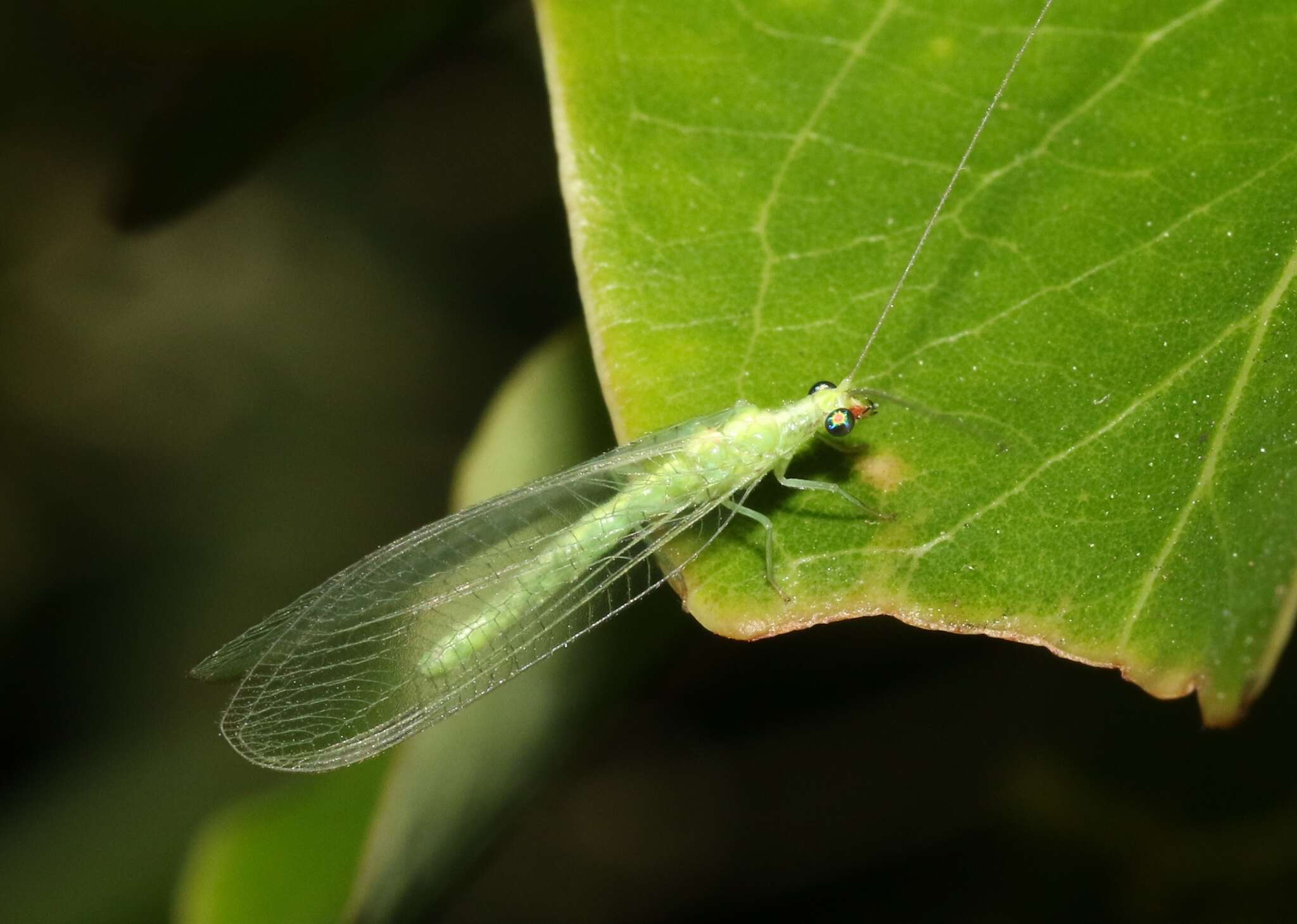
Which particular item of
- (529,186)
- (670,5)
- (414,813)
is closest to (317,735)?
(414,813)

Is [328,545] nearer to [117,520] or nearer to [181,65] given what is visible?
[117,520]

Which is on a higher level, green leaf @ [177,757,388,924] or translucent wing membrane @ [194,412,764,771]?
translucent wing membrane @ [194,412,764,771]

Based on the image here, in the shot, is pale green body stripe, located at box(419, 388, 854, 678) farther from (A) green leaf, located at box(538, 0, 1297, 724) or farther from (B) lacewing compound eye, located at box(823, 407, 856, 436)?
(A) green leaf, located at box(538, 0, 1297, 724)

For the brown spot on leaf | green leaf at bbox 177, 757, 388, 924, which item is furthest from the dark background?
the brown spot on leaf

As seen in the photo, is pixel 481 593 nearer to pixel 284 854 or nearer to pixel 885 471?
pixel 284 854

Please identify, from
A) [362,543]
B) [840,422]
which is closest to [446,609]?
[840,422]

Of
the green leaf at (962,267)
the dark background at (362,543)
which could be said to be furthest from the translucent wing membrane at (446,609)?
the green leaf at (962,267)
